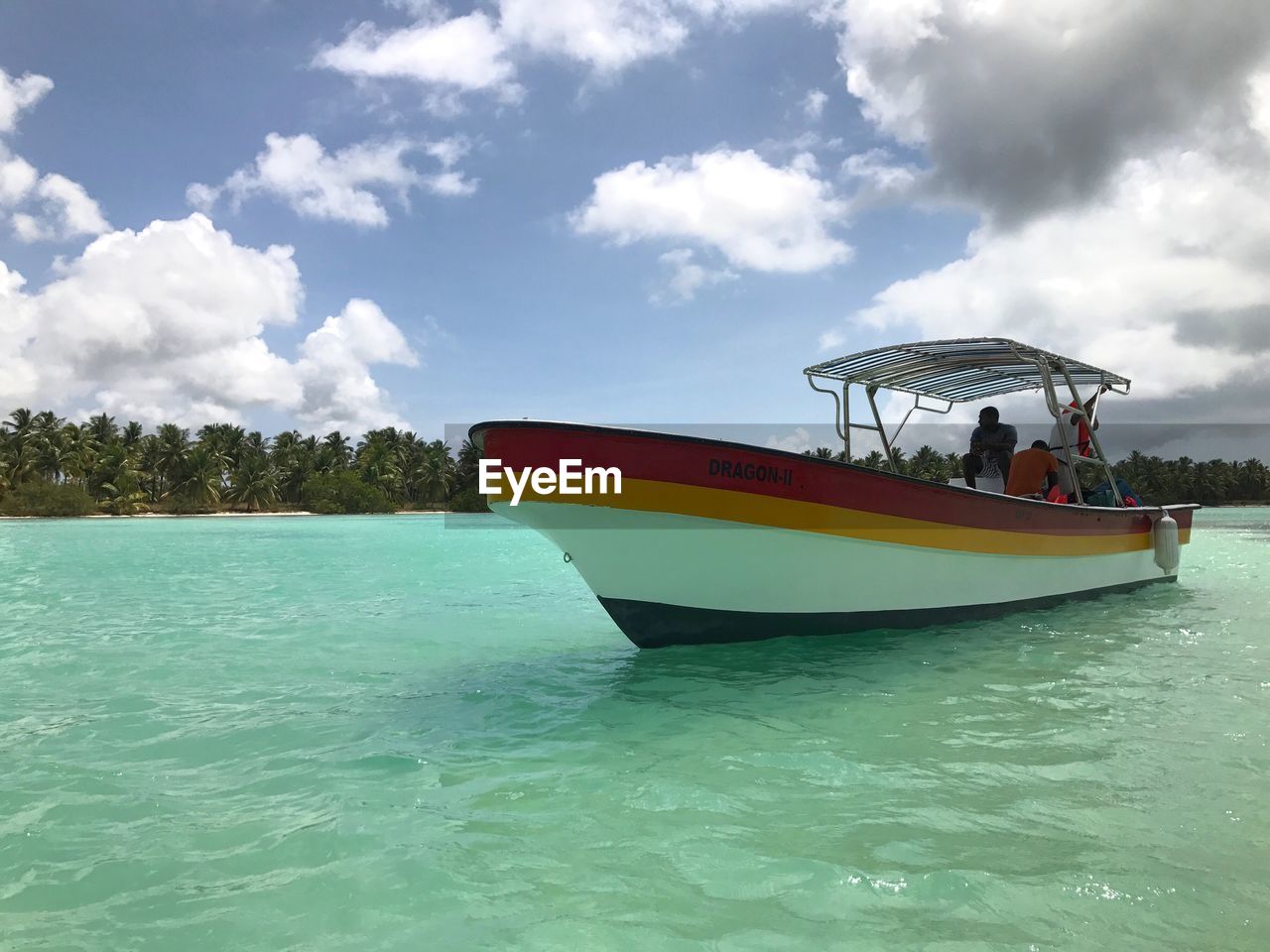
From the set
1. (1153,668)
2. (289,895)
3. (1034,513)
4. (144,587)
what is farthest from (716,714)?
(144,587)

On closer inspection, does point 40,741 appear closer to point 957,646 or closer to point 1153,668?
point 957,646

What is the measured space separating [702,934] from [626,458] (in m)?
3.42

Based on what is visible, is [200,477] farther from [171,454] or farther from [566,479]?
[566,479]

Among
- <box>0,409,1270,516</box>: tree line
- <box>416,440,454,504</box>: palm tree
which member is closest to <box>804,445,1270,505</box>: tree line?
<box>0,409,1270,516</box>: tree line

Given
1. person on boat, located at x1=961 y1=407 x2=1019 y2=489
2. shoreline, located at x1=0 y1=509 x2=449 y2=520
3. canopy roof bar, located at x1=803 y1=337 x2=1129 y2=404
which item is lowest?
shoreline, located at x1=0 y1=509 x2=449 y2=520

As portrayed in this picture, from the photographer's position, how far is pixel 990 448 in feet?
31.0

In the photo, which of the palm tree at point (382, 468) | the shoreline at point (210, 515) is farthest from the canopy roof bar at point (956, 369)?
the palm tree at point (382, 468)

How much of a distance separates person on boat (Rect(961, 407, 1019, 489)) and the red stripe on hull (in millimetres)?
2687

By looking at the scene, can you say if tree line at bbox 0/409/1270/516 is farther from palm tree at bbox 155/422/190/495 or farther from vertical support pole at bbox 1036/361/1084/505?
vertical support pole at bbox 1036/361/1084/505

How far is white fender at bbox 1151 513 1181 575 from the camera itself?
1075cm

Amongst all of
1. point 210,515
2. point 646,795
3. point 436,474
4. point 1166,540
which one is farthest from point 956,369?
point 436,474

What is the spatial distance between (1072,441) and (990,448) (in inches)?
44.7

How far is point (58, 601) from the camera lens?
35.7 ft

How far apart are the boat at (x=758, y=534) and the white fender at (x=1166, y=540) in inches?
155
